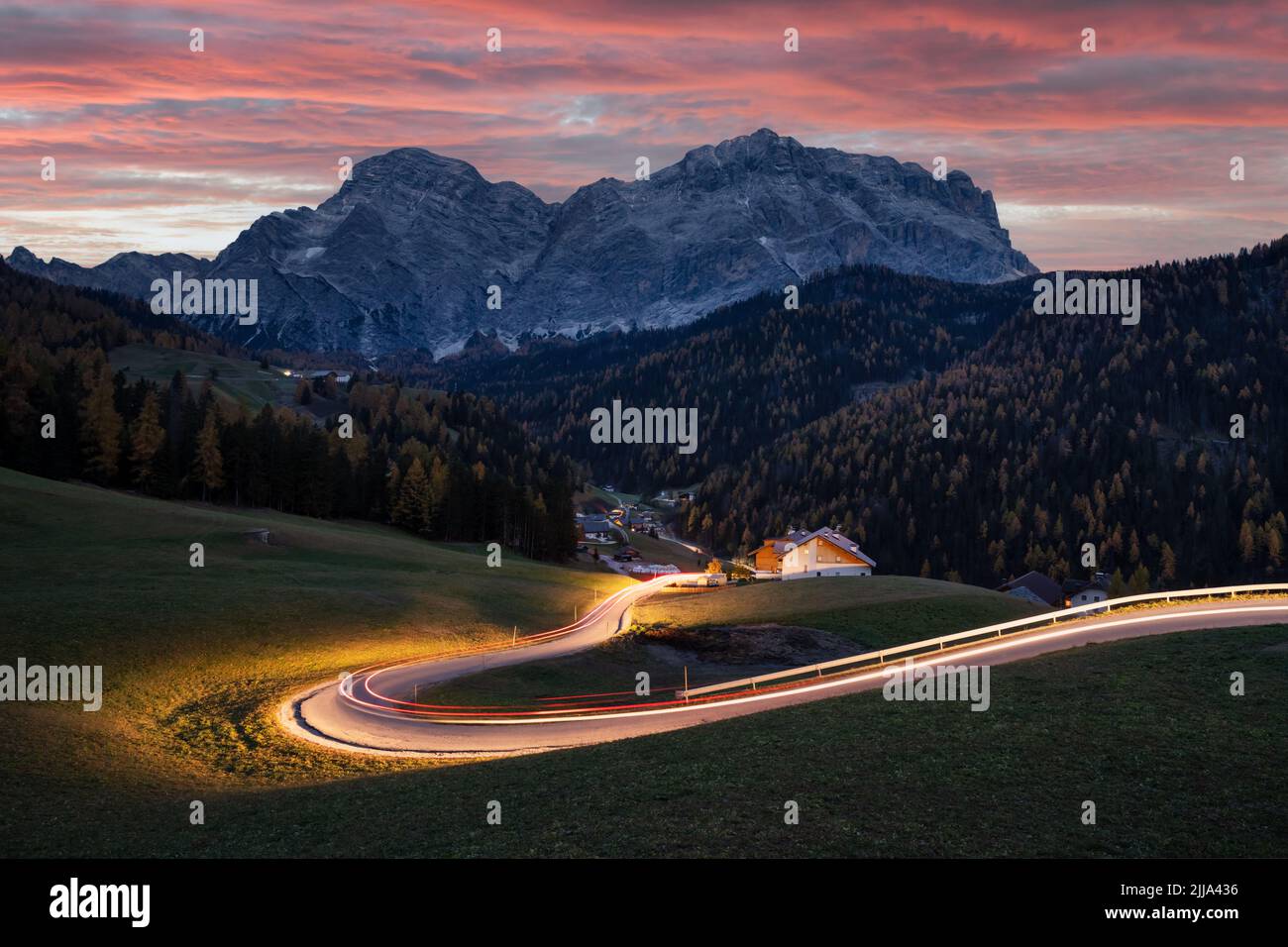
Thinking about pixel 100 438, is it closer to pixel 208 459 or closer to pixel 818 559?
pixel 208 459

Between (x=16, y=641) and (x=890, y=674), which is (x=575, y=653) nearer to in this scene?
(x=890, y=674)

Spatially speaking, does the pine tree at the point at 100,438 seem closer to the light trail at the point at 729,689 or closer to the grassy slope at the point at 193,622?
the grassy slope at the point at 193,622

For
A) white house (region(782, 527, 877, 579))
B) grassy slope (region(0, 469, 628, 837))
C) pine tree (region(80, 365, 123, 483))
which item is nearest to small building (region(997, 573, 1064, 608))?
white house (region(782, 527, 877, 579))

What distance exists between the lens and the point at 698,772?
25.1 m

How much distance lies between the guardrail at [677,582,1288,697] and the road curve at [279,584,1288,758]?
0.86 m

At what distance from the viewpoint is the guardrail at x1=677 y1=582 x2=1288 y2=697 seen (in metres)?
43.8

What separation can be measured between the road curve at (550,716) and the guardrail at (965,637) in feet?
2.83

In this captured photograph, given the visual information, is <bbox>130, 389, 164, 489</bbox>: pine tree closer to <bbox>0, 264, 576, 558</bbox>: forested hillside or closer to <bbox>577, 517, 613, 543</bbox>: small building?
<bbox>0, 264, 576, 558</bbox>: forested hillside

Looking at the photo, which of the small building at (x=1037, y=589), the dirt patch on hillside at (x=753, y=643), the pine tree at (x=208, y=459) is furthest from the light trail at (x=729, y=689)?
the small building at (x=1037, y=589)

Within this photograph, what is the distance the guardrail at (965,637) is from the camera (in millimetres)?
43750

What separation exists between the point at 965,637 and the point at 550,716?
955 inches
